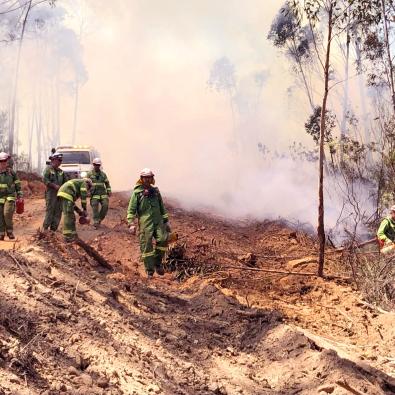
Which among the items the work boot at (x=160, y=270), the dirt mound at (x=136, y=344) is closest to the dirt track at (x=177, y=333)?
the dirt mound at (x=136, y=344)

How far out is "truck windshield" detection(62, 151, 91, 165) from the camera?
695 inches

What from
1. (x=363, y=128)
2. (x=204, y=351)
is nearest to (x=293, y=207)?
(x=204, y=351)

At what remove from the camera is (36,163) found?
5634cm

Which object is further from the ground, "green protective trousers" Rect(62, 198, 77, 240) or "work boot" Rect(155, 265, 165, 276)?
"green protective trousers" Rect(62, 198, 77, 240)

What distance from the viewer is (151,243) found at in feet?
27.5

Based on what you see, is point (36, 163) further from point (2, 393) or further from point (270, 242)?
point (2, 393)

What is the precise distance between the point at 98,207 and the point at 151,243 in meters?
4.33

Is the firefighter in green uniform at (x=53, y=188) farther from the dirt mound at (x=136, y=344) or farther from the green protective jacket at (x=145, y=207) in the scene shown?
the dirt mound at (x=136, y=344)

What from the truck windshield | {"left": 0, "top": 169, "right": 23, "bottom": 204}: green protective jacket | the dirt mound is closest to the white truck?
the truck windshield

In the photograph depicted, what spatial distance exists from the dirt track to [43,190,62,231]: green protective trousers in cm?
226

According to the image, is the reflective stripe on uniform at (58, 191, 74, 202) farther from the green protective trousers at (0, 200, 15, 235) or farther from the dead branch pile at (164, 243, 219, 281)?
the dead branch pile at (164, 243, 219, 281)

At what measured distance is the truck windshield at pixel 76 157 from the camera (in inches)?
695

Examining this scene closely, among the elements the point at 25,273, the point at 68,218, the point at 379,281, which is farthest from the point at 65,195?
the point at 379,281

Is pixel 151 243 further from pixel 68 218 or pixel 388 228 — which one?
pixel 388 228
